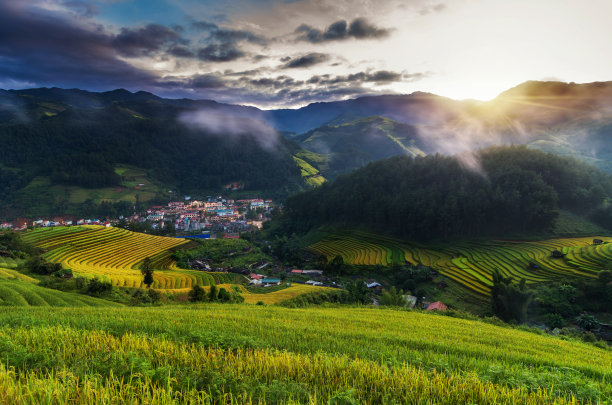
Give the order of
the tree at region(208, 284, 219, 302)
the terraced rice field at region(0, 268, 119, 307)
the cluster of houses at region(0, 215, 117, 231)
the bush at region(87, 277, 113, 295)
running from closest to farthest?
1. the terraced rice field at region(0, 268, 119, 307)
2. the bush at region(87, 277, 113, 295)
3. the tree at region(208, 284, 219, 302)
4. the cluster of houses at region(0, 215, 117, 231)

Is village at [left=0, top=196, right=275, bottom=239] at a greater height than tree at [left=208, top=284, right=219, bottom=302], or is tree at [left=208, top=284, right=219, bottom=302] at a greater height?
tree at [left=208, top=284, right=219, bottom=302]

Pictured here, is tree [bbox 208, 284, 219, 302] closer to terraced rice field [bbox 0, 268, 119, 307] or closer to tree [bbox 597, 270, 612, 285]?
terraced rice field [bbox 0, 268, 119, 307]

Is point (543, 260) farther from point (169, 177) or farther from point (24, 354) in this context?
point (169, 177)

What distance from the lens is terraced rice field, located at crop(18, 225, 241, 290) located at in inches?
1540

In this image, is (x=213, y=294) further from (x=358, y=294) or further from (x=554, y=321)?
(x=554, y=321)

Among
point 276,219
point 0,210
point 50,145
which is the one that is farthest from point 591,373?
point 50,145

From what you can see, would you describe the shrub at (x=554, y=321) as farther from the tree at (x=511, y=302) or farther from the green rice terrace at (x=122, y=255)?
the green rice terrace at (x=122, y=255)

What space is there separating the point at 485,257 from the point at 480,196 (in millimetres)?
16424

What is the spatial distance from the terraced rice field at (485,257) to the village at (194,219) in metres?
54.1

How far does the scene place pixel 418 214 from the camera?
60.7 meters

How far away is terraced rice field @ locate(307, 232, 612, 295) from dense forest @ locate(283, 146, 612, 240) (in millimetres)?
5344

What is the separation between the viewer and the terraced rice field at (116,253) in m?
39.1

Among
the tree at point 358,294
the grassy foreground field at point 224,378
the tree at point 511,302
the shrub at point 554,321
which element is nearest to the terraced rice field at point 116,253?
the tree at point 358,294

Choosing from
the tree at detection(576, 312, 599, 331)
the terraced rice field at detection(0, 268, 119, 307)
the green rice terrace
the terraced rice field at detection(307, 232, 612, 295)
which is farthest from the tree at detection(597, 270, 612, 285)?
the terraced rice field at detection(0, 268, 119, 307)
